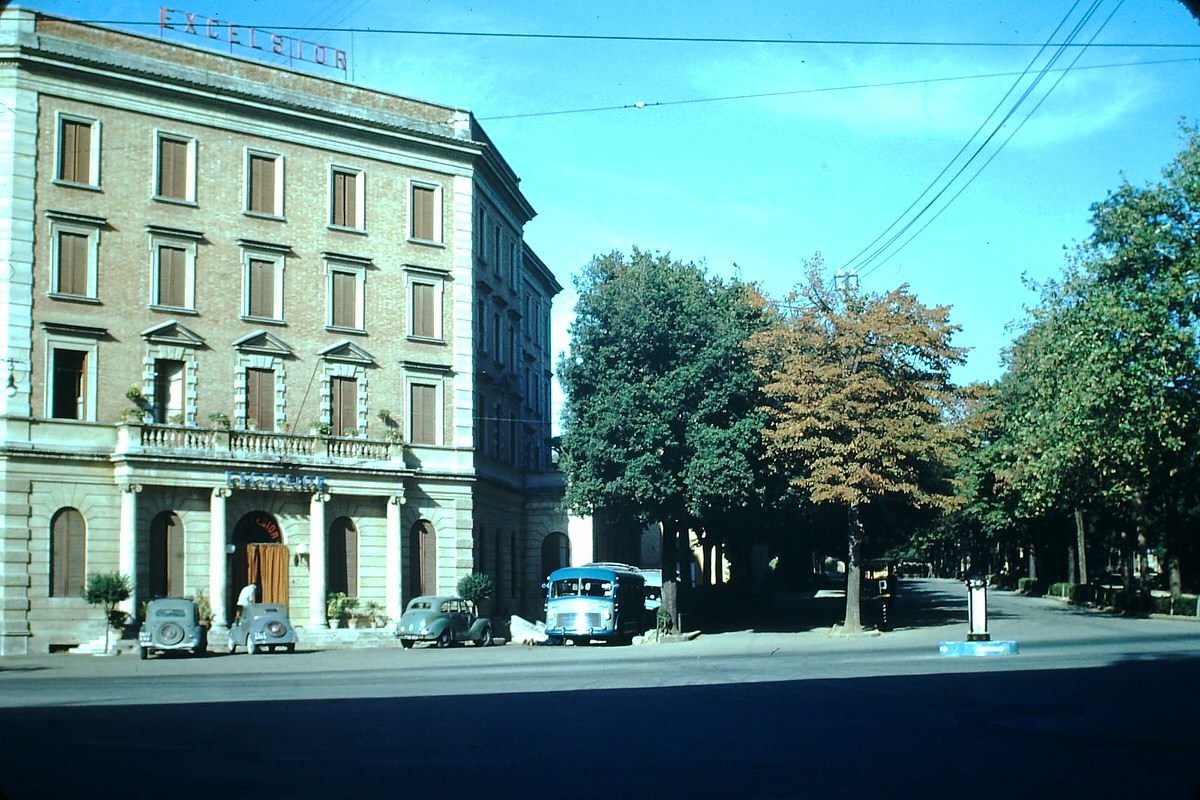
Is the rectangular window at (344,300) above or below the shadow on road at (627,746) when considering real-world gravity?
above

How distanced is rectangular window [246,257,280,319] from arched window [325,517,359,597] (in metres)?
8.08

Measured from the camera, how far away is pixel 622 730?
48.9 feet

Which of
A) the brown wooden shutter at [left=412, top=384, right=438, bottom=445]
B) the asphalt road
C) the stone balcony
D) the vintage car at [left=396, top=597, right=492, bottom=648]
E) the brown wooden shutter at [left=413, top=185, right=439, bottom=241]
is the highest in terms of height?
the brown wooden shutter at [left=413, top=185, right=439, bottom=241]

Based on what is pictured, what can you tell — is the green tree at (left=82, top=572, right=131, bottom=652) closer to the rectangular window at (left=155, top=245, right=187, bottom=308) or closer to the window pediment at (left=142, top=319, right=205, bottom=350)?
the window pediment at (left=142, top=319, right=205, bottom=350)

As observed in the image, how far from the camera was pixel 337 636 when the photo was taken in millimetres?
42062

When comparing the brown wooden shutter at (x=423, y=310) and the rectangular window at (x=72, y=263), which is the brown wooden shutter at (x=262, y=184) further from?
the brown wooden shutter at (x=423, y=310)

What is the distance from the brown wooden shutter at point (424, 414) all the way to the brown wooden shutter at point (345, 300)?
362cm

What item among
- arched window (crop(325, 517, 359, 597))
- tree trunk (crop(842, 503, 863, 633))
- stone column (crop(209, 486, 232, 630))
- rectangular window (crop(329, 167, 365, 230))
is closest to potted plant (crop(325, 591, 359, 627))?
arched window (crop(325, 517, 359, 597))

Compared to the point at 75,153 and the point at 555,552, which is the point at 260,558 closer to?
the point at 75,153

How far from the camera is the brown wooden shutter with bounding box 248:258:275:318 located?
44344 mm

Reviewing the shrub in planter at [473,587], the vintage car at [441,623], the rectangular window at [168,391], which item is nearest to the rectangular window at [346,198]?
the rectangular window at [168,391]

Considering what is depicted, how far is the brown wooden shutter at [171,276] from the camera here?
A: 4244cm

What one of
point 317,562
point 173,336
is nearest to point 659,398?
point 317,562

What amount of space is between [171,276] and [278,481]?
8.08 metres
